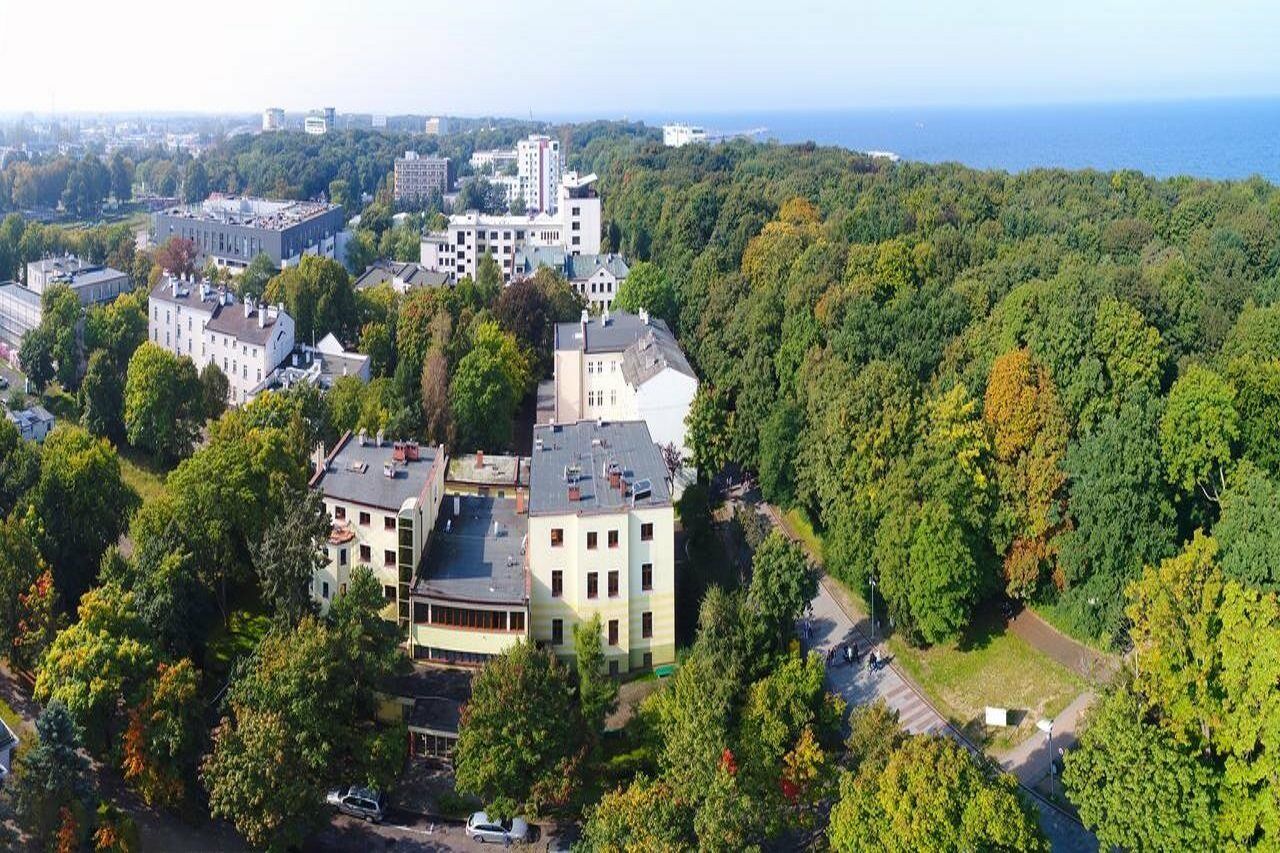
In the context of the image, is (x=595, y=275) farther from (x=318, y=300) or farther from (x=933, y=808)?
(x=933, y=808)

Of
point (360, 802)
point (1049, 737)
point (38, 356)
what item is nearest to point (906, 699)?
point (1049, 737)

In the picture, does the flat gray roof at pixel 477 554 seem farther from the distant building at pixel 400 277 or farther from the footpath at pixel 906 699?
the distant building at pixel 400 277

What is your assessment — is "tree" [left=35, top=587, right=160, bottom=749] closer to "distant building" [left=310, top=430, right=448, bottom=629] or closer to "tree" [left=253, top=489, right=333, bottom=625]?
"tree" [left=253, top=489, right=333, bottom=625]

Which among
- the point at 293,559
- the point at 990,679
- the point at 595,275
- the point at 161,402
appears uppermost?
the point at 595,275

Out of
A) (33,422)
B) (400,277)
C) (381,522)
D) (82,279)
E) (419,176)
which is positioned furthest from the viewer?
(419,176)

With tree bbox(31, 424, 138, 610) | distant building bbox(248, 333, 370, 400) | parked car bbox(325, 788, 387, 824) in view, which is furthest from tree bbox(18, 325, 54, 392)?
parked car bbox(325, 788, 387, 824)
